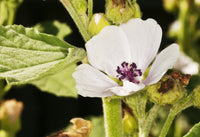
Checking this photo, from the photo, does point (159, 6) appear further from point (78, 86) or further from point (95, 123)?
point (78, 86)

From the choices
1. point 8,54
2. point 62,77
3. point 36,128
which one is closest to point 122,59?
point 8,54

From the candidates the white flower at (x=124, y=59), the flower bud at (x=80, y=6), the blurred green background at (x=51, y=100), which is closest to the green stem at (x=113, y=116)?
the white flower at (x=124, y=59)

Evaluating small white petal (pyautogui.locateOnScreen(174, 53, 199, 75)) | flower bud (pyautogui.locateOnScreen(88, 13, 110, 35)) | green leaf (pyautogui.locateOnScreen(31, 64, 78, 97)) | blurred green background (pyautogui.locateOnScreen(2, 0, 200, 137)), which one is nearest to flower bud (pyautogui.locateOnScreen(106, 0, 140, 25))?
flower bud (pyautogui.locateOnScreen(88, 13, 110, 35))

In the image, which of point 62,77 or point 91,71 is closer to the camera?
point 91,71

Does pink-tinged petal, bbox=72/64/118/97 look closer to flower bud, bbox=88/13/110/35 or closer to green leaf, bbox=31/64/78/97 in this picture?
flower bud, bbox=88/13/110/35

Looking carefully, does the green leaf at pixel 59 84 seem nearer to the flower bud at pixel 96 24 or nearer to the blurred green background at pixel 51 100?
the flower bud at pixel 96 24

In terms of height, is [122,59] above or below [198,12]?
above
